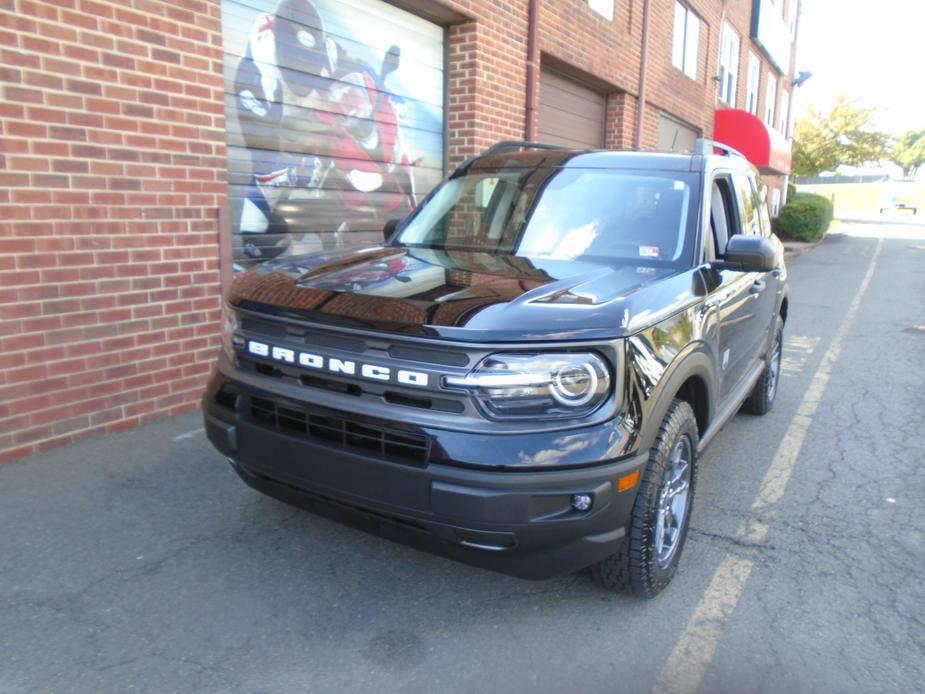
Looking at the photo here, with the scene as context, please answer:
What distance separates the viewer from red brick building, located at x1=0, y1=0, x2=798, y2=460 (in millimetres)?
4281

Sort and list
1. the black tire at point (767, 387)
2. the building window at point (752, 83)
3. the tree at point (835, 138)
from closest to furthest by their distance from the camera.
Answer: the black tire at point (767, 387)
the building window at point (752, 83)
the tree at point (835, 138)

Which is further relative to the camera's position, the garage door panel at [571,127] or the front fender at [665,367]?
the garage door panel at [571,127]

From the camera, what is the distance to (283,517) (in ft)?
12.1

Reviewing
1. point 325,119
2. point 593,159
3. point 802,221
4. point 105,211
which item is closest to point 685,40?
point 802,221

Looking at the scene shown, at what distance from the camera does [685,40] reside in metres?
15.6

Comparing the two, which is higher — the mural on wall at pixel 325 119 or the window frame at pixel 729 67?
the window frame at pixel 729 67

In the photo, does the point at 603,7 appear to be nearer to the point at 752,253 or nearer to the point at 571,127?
the point at 571,127

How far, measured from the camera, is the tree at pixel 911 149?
297ft

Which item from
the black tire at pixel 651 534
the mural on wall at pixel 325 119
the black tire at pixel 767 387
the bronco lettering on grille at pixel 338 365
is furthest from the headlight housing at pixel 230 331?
the black tire at pixel 767 387

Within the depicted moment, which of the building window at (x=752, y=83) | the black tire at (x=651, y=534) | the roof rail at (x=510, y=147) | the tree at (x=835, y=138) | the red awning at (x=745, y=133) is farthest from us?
the tree at (x=835, y=138)

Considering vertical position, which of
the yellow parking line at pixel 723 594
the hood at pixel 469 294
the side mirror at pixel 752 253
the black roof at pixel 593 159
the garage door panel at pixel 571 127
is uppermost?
the garage door panel at pixel 571 127

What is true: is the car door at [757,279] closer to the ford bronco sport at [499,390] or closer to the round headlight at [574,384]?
the ford bronco sport at [499,390]

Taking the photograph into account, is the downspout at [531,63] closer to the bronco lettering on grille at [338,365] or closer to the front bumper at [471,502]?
the bronco lettering on grille at [338,365]

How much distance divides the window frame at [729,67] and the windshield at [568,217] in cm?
1693
